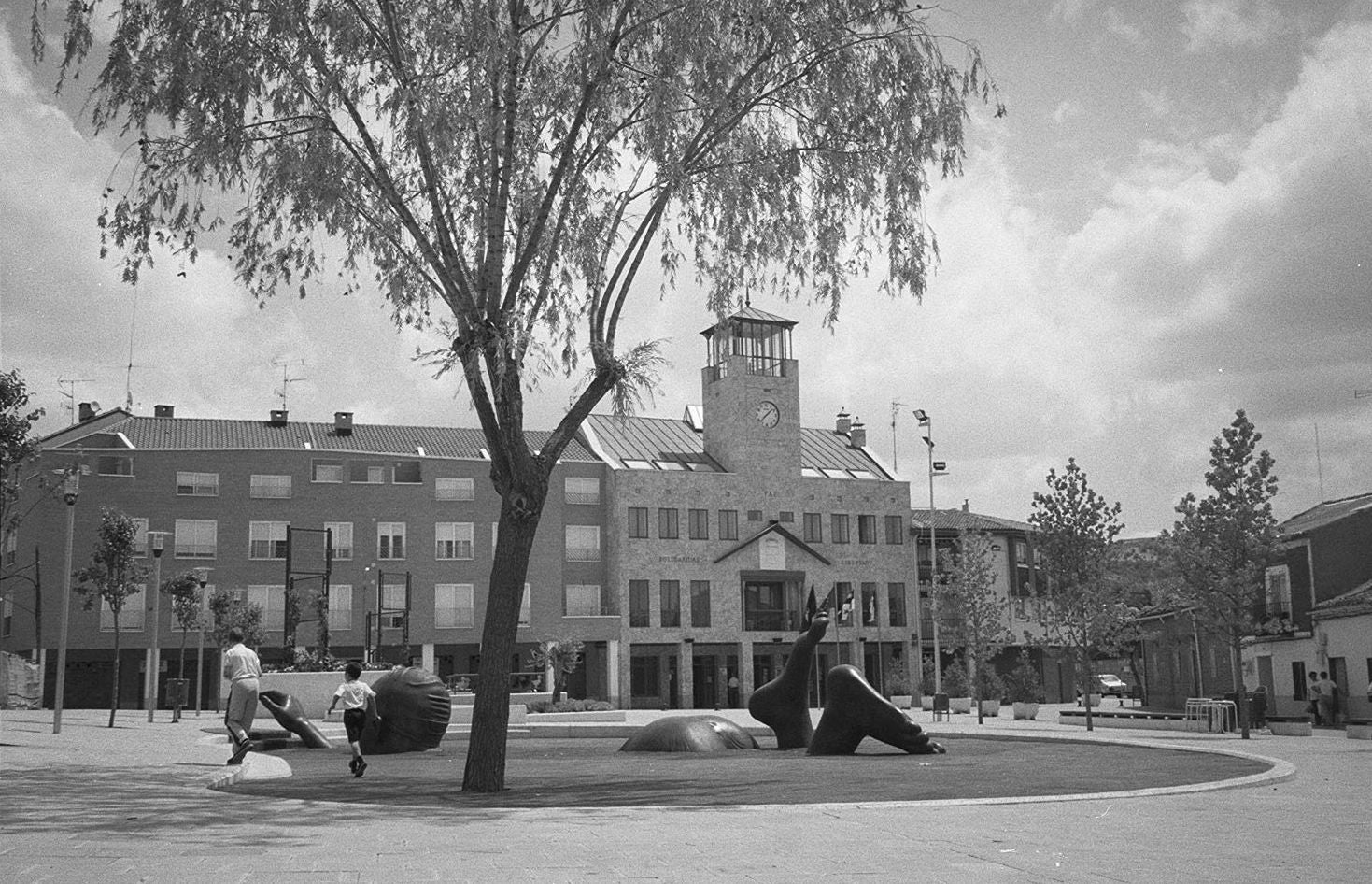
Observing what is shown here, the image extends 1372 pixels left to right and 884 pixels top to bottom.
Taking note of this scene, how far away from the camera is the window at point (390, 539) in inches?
2606

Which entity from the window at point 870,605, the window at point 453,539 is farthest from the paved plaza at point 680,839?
the window at point 870,605

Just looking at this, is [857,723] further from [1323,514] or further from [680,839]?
[1323,514]

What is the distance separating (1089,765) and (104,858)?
14.3m

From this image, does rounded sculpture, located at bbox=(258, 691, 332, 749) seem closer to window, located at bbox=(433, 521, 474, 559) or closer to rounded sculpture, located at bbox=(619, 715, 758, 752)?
rounded sculpture, located at bbox=(619, 715, 758, 752)

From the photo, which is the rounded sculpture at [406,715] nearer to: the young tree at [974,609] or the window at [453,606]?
the young tree at [974,609]

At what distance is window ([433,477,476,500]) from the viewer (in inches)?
2660

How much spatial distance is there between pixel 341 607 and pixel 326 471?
701cm

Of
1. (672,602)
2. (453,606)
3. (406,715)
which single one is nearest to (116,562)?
(406,715)

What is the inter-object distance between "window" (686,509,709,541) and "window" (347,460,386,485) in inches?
646

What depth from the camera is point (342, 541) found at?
65.4 meters

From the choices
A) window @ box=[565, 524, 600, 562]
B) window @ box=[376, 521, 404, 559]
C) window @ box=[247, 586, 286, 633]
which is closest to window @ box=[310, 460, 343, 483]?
window @ box=[376, 521, 404, 559]

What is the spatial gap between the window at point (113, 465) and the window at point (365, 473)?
34.4 ft

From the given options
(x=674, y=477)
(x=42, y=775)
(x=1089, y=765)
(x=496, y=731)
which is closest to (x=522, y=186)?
(x=496, y=731)

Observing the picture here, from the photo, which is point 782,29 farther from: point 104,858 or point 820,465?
point 820,465
